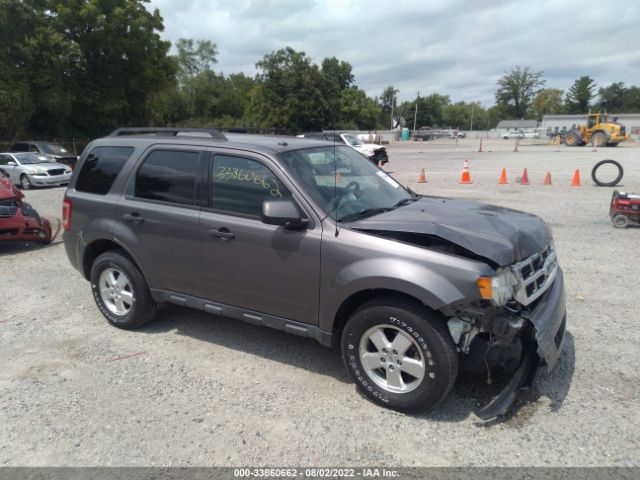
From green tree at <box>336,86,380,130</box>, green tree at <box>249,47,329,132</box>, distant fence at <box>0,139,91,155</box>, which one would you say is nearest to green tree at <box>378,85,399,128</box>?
green tree at <box>336,86,380,130</box>

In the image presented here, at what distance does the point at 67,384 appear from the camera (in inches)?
148

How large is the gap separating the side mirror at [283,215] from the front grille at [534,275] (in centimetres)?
154

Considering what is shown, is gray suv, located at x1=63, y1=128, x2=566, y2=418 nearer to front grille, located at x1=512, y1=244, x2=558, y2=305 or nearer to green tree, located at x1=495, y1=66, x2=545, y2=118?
front grille, located at x1=512, y1=244, x2=558, y2=305

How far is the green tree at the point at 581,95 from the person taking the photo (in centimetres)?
10181

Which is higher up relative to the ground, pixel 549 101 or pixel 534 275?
pixel 549 101

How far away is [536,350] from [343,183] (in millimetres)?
1953

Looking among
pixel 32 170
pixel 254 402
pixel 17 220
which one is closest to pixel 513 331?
pixel 254 402

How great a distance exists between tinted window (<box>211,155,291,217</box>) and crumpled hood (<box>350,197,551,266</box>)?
775mm

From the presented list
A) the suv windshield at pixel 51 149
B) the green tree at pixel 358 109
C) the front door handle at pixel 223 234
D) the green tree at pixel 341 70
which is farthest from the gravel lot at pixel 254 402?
the green tree at pixel 341 70

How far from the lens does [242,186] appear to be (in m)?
3.90

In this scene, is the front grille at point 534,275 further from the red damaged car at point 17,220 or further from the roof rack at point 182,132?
the red damaged car at point 17,220

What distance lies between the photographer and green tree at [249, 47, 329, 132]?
42925mm

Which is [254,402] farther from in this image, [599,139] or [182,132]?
[599,139]

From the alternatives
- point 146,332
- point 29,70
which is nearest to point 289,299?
point 146,332
